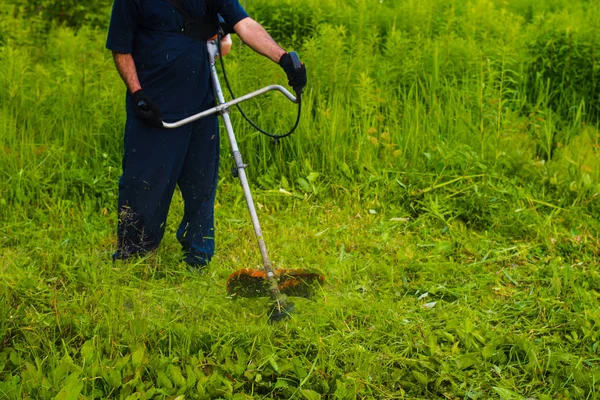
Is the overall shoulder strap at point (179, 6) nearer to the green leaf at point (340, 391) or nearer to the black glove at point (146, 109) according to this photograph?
the black glove at point (146, 109)

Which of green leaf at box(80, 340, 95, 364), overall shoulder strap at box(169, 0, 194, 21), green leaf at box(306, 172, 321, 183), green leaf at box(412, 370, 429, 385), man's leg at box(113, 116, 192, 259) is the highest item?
overall shoulder strap at box(169, 0, 194, 21)

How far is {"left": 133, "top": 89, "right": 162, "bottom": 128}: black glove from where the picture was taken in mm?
3692

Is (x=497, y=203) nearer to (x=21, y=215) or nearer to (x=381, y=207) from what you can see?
(x=381, y=207)

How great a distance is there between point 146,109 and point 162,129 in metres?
0.23

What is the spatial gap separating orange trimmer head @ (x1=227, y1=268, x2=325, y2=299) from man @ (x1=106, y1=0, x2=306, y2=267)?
Result: 579 mm

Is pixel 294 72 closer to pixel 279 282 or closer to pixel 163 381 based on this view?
pixel 279 282

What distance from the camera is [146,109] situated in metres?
3.71

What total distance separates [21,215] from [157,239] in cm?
125

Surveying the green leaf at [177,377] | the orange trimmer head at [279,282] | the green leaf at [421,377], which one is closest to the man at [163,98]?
the orange trimmer head at [279,282]

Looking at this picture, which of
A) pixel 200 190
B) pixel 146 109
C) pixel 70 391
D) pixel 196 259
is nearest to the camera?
pixel 70 391

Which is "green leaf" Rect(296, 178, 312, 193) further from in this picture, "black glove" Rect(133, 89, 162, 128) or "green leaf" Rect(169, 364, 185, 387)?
"green leaf" Rect(169, 364, 185, 387)

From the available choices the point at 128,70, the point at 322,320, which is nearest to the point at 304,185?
the point at 322,320

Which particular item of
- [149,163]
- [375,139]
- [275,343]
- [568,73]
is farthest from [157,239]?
[568,73]

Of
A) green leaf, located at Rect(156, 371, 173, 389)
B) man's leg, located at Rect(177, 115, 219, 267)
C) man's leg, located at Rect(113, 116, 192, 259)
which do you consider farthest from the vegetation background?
man's leg, located at Rect(113, 116, 192, 259)
